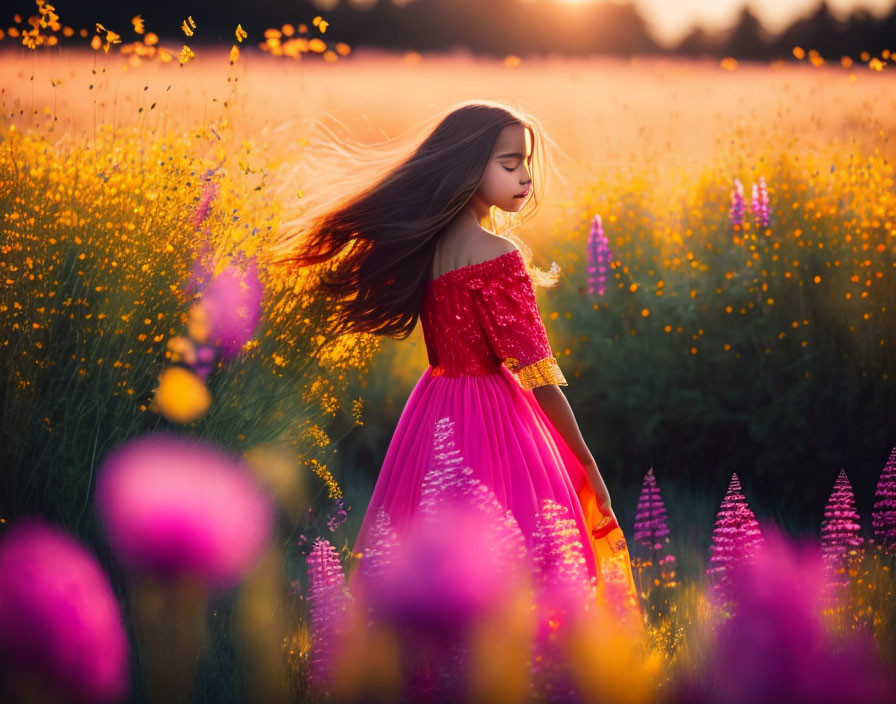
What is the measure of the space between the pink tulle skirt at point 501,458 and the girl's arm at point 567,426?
2.1 inches

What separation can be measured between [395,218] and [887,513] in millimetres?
1849

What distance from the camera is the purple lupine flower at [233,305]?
3.33 meters

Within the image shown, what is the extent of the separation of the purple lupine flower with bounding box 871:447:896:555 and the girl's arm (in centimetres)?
83

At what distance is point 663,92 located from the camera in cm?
724

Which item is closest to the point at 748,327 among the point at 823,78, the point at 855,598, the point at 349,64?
the point at 855,598

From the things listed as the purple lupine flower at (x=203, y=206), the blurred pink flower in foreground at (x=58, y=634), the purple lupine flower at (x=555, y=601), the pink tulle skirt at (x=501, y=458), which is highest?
the purple lupine flower at (x=203, y=206)

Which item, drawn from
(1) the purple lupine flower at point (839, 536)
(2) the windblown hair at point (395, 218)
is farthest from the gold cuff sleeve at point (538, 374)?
(1) the purple lupine flower at point (839, 536)

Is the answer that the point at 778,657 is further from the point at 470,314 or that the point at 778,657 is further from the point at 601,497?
the point at 470,314

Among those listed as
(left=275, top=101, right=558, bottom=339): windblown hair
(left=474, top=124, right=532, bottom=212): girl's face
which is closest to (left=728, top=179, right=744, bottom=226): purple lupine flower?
(left=275, top=101, right=558, bottom=339): windblown hair

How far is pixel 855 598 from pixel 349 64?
22.9 ft

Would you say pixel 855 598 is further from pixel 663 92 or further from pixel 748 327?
pixel 663 92

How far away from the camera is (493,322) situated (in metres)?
2.89

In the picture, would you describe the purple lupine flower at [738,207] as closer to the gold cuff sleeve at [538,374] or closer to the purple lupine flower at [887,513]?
the purple lupine flower at [887,513]

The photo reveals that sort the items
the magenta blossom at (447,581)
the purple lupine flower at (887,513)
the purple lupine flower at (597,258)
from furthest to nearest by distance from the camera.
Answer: the purple lupine flower at (597,258) < the purple lupine flower at (887,513) < the magenta blossom at (447,581)
